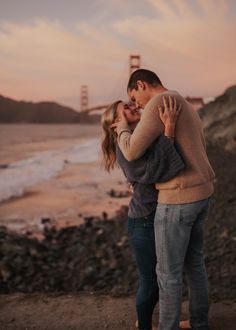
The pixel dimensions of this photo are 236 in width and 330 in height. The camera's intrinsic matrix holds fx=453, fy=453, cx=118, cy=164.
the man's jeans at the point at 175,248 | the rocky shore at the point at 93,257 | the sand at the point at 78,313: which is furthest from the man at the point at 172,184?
the rocky shore at the point at 93,257

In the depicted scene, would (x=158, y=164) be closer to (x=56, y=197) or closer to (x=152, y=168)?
(x=152, y=168)

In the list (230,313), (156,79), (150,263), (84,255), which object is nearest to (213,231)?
(84,255)

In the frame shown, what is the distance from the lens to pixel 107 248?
816 cm

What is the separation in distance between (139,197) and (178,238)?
39 cm

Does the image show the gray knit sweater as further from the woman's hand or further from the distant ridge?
the distant ridge

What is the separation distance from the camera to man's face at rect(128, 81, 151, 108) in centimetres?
290

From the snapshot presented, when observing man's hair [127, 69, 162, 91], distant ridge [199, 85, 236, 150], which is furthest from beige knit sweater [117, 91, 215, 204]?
distant ridge [199, 85, 236, 150]

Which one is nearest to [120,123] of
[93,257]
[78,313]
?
[78,313]

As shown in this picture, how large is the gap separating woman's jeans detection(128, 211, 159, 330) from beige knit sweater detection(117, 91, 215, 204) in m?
0.29

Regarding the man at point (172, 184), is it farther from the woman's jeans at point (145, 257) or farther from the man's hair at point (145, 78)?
the woman's jeans at point (145, 257)

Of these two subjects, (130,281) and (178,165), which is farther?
(130,281)

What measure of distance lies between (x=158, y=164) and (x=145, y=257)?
29.4 inches

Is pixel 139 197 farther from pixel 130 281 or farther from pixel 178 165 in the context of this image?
pixel 130 281

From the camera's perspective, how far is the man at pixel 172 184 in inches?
109
